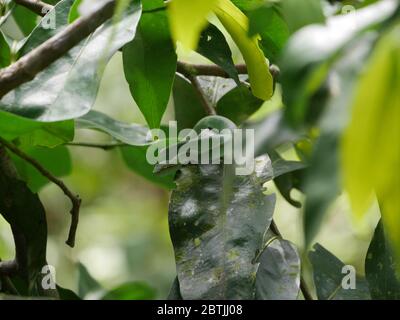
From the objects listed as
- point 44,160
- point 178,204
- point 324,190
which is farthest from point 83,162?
point 324,190

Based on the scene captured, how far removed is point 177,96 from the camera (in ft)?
2.97

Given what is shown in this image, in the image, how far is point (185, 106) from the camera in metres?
0.91

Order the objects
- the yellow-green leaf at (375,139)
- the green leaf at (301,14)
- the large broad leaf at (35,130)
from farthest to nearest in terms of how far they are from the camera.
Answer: the large broad leaf at (35,130), the green leaf at (301,14), the yellow-green leaf at (375,139)

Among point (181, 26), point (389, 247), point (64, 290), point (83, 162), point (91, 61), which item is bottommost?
point (83, 162)

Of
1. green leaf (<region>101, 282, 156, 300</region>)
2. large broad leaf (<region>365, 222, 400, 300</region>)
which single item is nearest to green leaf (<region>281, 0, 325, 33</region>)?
large broad leaf (<region>365, 222, 400, 300</region>)

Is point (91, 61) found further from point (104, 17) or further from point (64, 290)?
point (64, 290)

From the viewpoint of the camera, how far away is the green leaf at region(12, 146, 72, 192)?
0.97m

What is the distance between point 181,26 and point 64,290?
58cm

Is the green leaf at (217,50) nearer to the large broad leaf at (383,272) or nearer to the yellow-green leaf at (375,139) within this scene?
the large broad leaf at (383,272)

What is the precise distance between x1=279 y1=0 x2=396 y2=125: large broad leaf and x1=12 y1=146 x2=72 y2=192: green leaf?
675mm

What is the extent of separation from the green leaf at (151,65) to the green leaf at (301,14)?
26 cm

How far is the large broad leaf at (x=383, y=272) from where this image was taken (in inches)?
26.4

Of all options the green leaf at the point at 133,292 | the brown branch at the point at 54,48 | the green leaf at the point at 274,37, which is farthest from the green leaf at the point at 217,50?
the green leaf at the point at 133,292

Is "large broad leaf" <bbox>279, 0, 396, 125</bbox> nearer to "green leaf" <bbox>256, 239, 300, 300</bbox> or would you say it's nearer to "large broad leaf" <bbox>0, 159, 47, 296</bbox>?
"green leaf" <bbox>256, 239, 300, 300</bbox>
